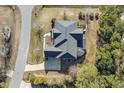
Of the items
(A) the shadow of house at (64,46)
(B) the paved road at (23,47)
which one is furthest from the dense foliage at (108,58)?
(B) the paved road at (23,47)

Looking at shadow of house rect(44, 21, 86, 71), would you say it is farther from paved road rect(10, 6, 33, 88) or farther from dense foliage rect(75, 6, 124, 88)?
paved road rect(10, 6, 33, 88)

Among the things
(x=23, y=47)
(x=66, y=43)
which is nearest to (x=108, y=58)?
(x=66, y=43)

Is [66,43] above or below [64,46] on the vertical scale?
above

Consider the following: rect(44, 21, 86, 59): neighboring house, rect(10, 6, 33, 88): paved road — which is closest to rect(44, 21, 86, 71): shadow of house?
rect(44, 21, 86, 59): neighboring house

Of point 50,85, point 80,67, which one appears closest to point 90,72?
point 80,67

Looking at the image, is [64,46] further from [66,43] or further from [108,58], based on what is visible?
[108,58]

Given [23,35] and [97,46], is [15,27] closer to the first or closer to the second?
[23,35]
